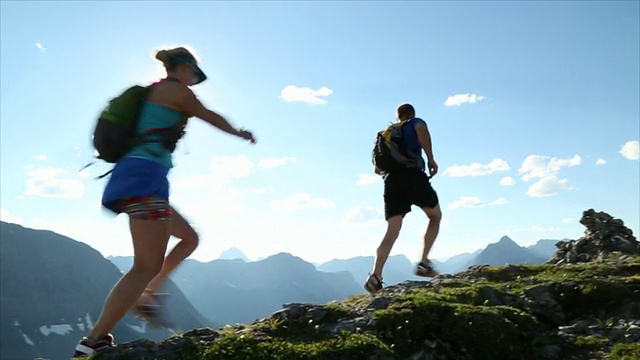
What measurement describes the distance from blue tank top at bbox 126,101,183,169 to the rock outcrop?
43.7ft

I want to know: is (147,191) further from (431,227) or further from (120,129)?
(431,227)

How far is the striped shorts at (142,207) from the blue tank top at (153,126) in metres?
0.46

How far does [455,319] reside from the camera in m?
Answer: 6.80

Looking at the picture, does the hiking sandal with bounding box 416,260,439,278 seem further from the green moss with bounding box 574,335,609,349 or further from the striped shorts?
the striped shorts

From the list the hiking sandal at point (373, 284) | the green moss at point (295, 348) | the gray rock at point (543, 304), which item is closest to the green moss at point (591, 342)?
the gray rock at point (543, 304)

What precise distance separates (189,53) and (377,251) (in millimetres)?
6038

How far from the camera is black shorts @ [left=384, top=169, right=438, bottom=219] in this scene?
34.5ft

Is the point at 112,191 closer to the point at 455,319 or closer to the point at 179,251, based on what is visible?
the point at 179,251

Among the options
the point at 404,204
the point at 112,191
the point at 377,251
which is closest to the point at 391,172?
the point at 404,204

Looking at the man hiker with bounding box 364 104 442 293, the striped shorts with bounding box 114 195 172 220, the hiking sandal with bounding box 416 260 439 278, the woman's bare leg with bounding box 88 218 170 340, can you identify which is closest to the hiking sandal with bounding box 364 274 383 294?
the man hiker with bounding box 364 104 442 293

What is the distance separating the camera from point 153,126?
5492 millimetres

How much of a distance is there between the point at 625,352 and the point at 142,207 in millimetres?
5895

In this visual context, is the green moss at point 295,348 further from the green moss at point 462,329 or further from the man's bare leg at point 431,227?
the man's bare leg at point 431,227

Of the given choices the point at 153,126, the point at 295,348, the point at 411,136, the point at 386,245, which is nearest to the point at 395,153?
the point at 411,136
